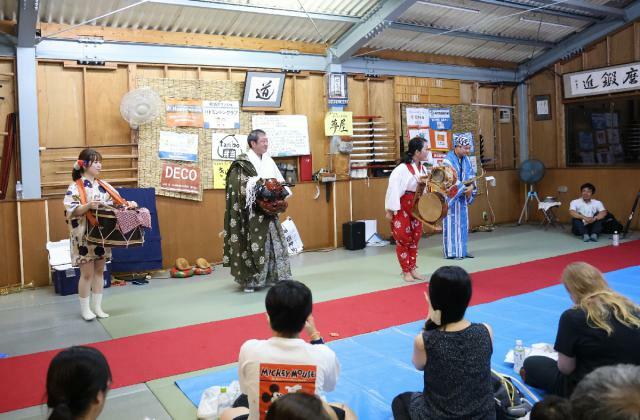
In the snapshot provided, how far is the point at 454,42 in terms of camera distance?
1013cm

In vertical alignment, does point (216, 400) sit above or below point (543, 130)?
below

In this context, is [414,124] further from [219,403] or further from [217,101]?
[219,403]

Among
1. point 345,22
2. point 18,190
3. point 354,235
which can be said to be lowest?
point 354,235

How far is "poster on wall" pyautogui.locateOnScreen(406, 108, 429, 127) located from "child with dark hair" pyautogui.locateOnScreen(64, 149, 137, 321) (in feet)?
19.8

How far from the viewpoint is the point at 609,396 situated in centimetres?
127

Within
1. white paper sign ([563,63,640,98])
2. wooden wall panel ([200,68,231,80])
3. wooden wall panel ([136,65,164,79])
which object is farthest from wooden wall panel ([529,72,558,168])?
wooden wall panel ([136,65,164,79])

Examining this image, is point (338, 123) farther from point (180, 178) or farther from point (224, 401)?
point (224, 401)

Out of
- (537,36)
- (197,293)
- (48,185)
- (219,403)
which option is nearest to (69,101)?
(48,185)

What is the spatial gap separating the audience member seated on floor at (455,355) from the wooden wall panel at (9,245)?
560cm

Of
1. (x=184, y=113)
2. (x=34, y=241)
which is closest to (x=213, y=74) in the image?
(x=184, y=113)

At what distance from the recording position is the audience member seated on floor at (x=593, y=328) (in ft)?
7.80

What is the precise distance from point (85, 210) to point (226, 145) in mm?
3455

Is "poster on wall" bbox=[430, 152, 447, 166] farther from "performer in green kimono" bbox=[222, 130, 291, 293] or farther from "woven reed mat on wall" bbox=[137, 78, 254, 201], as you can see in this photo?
"performer in green kimono" bbox=[222, 130, 291, 293]

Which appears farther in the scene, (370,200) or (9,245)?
(370,200)
